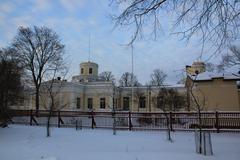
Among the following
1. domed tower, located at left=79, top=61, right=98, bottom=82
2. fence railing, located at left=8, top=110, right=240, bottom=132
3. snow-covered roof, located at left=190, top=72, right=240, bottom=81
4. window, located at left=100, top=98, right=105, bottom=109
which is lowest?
fence railing, located at left=8, top=110, right=240, bottom=132

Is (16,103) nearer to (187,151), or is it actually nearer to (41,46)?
(187,151)

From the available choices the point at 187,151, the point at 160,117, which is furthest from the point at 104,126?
the point at 187,151

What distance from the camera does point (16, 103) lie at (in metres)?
18.0

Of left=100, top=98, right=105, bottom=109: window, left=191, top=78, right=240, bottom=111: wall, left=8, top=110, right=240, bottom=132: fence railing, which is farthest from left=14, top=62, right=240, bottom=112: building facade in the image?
left=8, top=110, right=240, bottom=132: fence railing

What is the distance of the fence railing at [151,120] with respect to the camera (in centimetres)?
1727

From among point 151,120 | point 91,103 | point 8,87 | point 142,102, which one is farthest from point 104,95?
point 8,87

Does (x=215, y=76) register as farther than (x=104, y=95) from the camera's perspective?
No

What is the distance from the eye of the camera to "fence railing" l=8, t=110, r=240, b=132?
17.3 m

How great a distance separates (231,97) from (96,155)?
1539 centimetres

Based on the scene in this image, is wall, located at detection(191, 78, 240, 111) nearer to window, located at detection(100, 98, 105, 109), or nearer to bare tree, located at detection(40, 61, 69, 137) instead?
bare tree, located at detection(40, 61, 69, 137)

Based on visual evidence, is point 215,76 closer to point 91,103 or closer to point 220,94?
point 220,94

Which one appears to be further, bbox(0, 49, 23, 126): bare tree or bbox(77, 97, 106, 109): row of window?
bbox(77, 97, 106, 109): row of window

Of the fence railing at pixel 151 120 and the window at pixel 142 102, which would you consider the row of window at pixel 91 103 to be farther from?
the fence railing at pixel 151 120

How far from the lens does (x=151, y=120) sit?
1888cm
